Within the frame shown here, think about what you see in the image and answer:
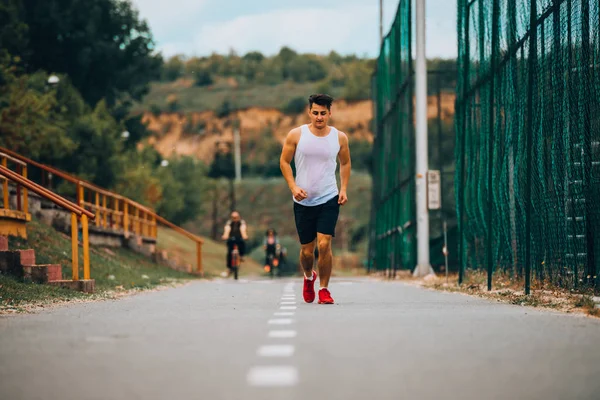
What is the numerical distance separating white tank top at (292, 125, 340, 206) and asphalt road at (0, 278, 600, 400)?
1.64 m

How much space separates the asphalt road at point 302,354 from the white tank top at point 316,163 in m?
1.64

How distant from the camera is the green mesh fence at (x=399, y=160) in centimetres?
2892

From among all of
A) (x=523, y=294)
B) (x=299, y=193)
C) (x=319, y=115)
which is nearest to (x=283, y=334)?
(x=299, y=193)

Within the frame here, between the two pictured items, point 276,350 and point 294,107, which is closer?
point 276,350

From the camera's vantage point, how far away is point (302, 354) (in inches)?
316

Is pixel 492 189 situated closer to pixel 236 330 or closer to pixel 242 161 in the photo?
pixel 236 330

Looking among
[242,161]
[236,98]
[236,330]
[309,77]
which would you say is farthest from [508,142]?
[309,77]

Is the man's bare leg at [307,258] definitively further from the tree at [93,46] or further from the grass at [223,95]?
the grass at [223,95]

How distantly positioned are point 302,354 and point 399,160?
934 inches

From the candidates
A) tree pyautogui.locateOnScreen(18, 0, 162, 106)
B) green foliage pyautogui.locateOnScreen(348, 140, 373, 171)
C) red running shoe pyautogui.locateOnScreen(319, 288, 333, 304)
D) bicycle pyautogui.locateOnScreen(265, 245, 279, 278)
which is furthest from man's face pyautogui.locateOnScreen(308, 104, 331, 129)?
green foliage pyautogui.locateOnScreen(348, 140, 373, 171)

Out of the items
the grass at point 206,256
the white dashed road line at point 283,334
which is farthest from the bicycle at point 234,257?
the white dashed road line at point 283,334

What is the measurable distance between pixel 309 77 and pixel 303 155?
598 ft

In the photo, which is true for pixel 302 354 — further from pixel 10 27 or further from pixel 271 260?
pixel 10 27

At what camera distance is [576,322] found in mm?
10438
